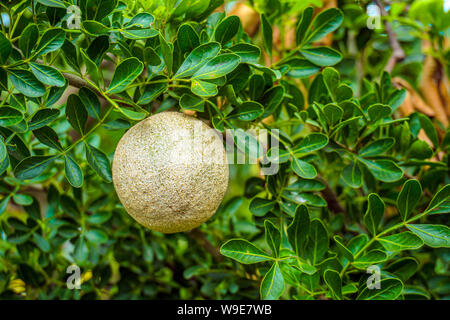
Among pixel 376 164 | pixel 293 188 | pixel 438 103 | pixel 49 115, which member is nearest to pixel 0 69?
pixel 49 115

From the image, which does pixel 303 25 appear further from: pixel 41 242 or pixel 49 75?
pixel 41 242

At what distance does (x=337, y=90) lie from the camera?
74cm

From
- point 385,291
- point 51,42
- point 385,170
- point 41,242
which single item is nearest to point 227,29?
point 51,42

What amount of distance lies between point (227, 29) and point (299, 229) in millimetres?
334

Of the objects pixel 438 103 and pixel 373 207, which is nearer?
pixel 373 207

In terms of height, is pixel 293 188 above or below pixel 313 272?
above

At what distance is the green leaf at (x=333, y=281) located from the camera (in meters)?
0.64

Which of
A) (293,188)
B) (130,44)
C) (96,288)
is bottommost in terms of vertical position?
(96,288)

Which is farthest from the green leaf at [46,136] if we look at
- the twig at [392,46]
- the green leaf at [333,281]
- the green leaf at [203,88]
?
the twig at [392,46]

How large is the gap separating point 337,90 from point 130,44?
0.36 meters

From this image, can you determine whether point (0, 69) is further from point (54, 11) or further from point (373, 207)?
point (373, 207)

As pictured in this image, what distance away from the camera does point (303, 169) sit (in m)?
0.67

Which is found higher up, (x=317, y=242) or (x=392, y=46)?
(x=392, y=46)

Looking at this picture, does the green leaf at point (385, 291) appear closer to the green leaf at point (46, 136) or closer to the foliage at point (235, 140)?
the foliage at point (235, 140)
